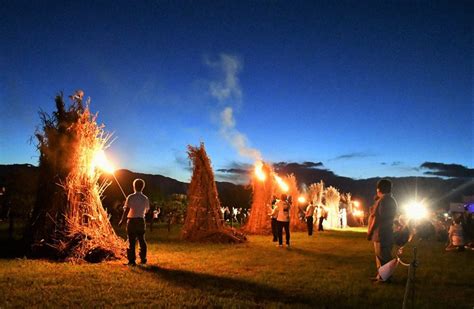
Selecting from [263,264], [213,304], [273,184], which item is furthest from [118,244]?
[273,184]

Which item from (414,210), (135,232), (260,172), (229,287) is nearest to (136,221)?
(135,232)

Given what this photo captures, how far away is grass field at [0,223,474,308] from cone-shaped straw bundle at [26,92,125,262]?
0.58 meters

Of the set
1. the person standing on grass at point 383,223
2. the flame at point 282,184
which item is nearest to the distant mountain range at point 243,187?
the flame at point 282,184

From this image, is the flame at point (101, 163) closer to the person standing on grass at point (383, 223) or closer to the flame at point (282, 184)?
the person standing on grass at point (383, 223)

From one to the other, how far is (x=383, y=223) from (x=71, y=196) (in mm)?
7129

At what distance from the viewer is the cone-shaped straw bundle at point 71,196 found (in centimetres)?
1034

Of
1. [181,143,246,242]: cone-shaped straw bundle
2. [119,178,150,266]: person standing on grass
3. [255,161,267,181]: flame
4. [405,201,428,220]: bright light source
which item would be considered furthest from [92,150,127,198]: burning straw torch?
[255,161,267,181]: flame

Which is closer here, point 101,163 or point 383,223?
point 383,223

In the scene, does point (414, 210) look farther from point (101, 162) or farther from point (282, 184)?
point (282, 184)

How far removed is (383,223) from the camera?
843cm

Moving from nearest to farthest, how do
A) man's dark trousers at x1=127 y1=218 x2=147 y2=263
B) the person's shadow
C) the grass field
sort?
the grass field
the person's shadow
man's dark trousers at x1=127 y1=218 x2=147 y2=263

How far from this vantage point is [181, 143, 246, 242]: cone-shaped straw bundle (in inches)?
645

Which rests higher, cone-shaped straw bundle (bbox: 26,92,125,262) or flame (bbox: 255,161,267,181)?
flame (bbox: 255,161,267,181)

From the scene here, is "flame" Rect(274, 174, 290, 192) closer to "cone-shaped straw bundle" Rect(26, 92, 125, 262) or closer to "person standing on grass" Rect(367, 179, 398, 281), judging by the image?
"cone-shaped straw bundle" Rect(26, 92, 125, 262)
